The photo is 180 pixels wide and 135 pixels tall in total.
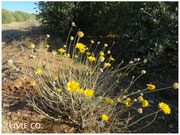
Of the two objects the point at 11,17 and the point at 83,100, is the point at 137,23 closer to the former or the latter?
the point at 83,100

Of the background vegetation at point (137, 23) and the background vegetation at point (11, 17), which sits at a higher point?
the background vegetation at point (11, 17)

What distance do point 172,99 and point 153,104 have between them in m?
0.52

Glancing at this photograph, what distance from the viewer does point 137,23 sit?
10.3 feet

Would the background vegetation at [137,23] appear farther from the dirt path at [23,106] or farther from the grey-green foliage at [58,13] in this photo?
the dirt path at [23,106]

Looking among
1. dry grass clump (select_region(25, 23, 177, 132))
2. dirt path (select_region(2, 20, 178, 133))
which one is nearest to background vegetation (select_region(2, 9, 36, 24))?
dirt path (select_region(2, 20, 178, 133))

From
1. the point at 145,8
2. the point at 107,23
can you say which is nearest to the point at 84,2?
the point at 107,23

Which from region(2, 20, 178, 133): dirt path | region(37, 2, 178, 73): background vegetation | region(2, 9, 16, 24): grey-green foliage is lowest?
region(2, 20, 178, 133): dirt path

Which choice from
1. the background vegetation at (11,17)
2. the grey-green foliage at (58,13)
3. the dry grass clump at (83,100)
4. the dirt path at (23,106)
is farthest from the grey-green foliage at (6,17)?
the dry grass clump at (83,100)

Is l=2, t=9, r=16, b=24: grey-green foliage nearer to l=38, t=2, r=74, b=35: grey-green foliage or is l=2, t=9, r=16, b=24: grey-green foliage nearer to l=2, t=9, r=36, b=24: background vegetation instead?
l=2, t=9, r=36, b=24: background vegetation

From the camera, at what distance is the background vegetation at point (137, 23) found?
112 inches

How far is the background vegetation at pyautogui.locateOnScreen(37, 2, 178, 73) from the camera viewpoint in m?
2.86

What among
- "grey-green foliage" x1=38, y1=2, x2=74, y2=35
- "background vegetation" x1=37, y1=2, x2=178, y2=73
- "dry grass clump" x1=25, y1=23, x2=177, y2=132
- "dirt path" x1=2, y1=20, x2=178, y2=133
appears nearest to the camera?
"dry grass clump" x1=25, y1=23, x2=177, y2=132

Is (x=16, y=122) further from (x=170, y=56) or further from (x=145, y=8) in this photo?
(x=170, y=56)

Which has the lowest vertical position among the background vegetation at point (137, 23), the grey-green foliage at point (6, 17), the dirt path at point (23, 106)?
the dirt path at point (23, 106)
